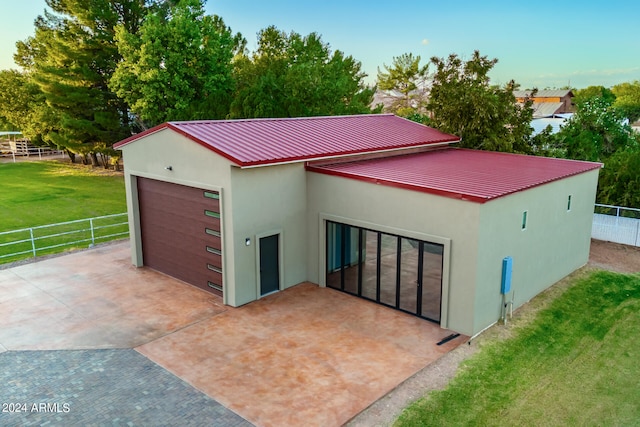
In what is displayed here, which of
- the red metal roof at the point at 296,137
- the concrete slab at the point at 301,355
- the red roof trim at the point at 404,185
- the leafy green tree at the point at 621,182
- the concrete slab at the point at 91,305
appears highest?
the red metal roof at the point at 296,137

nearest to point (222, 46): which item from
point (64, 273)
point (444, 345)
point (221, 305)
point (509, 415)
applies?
point (64, 273)

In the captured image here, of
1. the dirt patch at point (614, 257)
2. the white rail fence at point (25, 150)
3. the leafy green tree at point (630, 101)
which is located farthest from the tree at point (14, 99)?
the leafy green tree at point (630, 101)

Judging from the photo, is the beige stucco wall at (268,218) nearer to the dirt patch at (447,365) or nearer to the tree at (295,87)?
the dirt patch at (447,365)

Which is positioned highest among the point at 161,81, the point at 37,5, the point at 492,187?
the point at 37,5

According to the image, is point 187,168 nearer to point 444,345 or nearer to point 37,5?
point 444,345

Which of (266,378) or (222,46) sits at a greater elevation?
(222,46)

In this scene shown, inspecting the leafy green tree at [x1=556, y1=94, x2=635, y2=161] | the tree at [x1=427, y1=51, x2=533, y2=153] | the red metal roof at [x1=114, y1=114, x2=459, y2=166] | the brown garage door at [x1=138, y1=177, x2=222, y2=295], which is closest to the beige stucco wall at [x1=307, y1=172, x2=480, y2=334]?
the red metal roof at [x1=114, y1=114, x2=459, y2=166]

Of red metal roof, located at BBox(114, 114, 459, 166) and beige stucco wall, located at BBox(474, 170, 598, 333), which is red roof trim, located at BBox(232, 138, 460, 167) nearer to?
red metal roof, located at BBox(114, 114, 459, 166)
